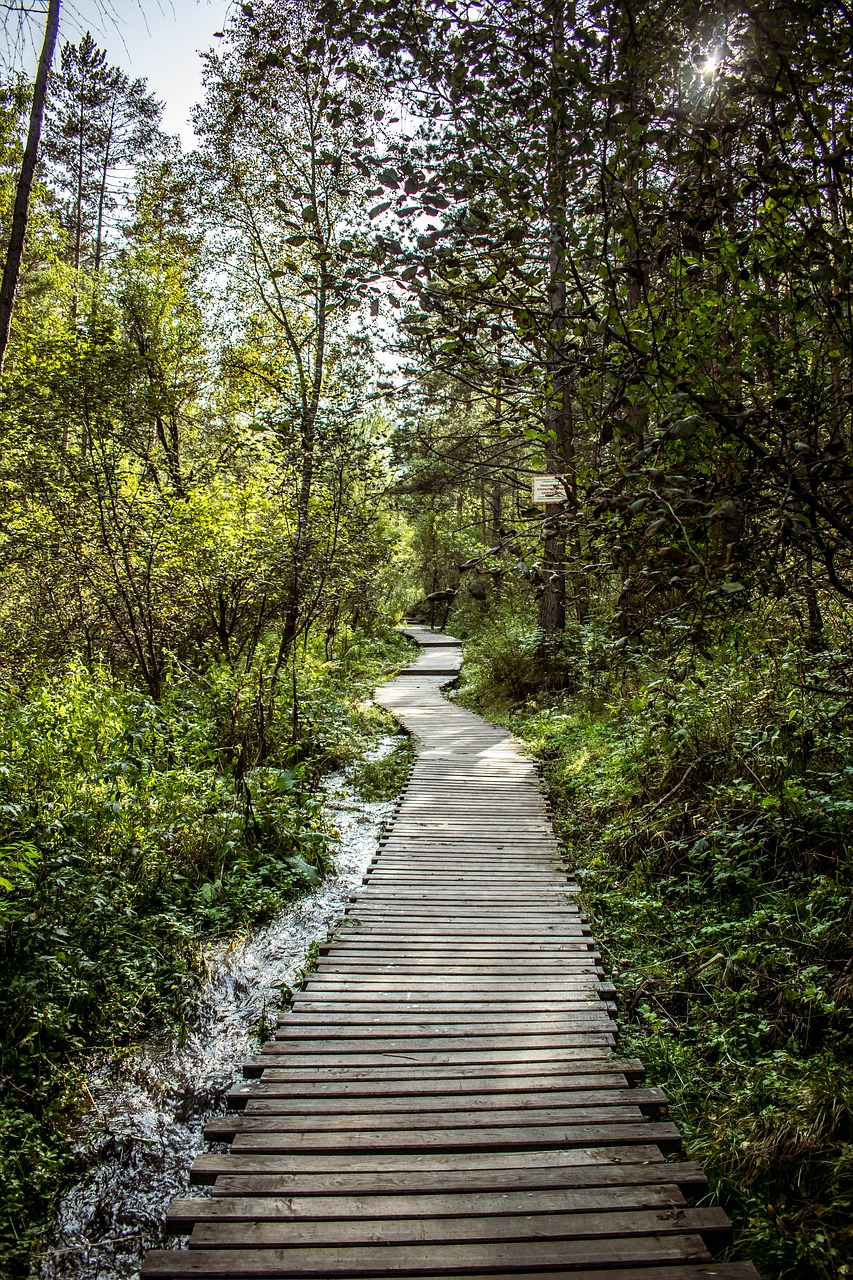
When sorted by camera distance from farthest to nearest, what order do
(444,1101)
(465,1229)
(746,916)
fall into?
1. (746,916)
2. (444,1101)
3. (465,1229)

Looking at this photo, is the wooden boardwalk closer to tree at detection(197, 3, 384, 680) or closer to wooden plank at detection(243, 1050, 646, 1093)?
wooden plank at detection(243, 1050, 646, 1093)

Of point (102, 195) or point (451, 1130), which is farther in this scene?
point (102, 195)

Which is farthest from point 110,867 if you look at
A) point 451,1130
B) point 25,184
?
point 25,184

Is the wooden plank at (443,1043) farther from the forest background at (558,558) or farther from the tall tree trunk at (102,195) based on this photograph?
the tall tree trunk at (102,195)

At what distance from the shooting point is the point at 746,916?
13.9 feet

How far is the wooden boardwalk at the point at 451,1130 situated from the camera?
228 centimetres

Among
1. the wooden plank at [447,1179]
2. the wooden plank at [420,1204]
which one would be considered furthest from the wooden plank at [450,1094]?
the wooden plank at [420,1204]

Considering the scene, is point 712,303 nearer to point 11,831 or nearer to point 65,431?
point 11,831

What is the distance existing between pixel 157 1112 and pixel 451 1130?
5.58 feet

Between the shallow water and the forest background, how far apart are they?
144 mm

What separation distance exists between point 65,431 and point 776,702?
8.96 meters

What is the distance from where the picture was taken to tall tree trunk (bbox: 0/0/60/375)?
6.21m

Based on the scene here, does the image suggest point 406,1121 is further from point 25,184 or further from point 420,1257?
point 25,184

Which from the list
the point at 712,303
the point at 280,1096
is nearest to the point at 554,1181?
the point at 280,1096
